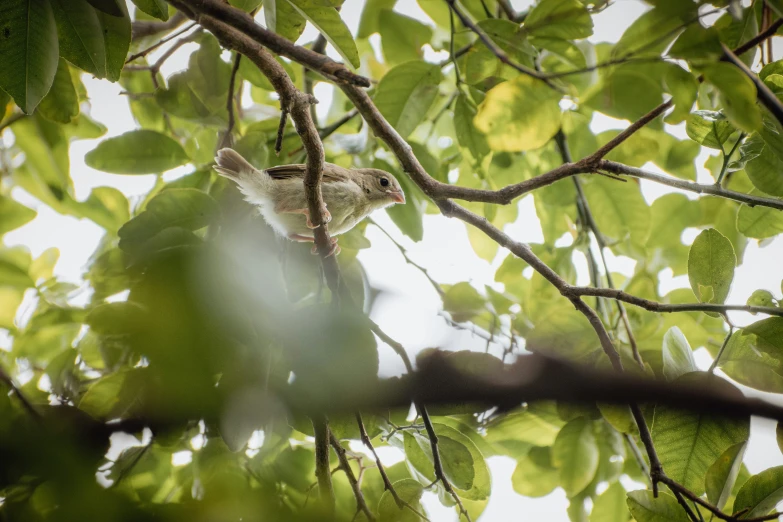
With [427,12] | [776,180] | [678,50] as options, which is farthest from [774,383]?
[427,12]

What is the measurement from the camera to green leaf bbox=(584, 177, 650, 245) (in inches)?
114

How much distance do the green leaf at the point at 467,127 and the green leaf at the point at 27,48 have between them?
5.28ft

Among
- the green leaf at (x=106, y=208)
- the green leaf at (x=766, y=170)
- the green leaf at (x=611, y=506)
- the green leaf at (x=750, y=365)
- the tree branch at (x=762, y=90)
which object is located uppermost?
the tree branch at (x=762, y=90)

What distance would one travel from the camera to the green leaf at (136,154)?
2.61 metres

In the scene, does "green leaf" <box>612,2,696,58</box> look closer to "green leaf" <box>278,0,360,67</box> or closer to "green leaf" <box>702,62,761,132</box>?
"green leaf" <box>702,62,761,132</box>

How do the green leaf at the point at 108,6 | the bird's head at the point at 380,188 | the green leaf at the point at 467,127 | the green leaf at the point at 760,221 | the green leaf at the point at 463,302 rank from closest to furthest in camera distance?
the green leaf at the point at 108,6 → the green leaf at the point at 760,221 → the green leaf at the point at 467,127 → the green leaf at the point at 463,302 → the bird's head at the point at 380,188

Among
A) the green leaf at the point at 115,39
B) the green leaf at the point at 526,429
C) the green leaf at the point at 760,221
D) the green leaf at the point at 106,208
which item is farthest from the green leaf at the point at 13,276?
the green leaf at the point at 760,221

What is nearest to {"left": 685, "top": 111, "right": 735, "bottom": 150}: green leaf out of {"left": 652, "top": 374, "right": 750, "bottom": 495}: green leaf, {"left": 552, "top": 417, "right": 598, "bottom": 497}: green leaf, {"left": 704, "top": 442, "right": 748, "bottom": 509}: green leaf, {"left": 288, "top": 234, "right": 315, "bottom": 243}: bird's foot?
{"left": 652, "top": 374, "right": 750, "bottom": 495}: green leaf

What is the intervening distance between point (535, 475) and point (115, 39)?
250 cm

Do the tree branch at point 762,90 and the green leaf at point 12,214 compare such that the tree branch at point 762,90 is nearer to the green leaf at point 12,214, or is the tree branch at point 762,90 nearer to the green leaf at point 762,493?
the green leaf at point 762,493

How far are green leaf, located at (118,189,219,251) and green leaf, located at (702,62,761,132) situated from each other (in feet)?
6.18

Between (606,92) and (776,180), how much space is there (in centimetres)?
A: 62

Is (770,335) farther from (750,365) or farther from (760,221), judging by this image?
(760,221)

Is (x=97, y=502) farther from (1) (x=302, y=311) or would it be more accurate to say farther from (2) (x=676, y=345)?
(2) (x=676, y=345)
